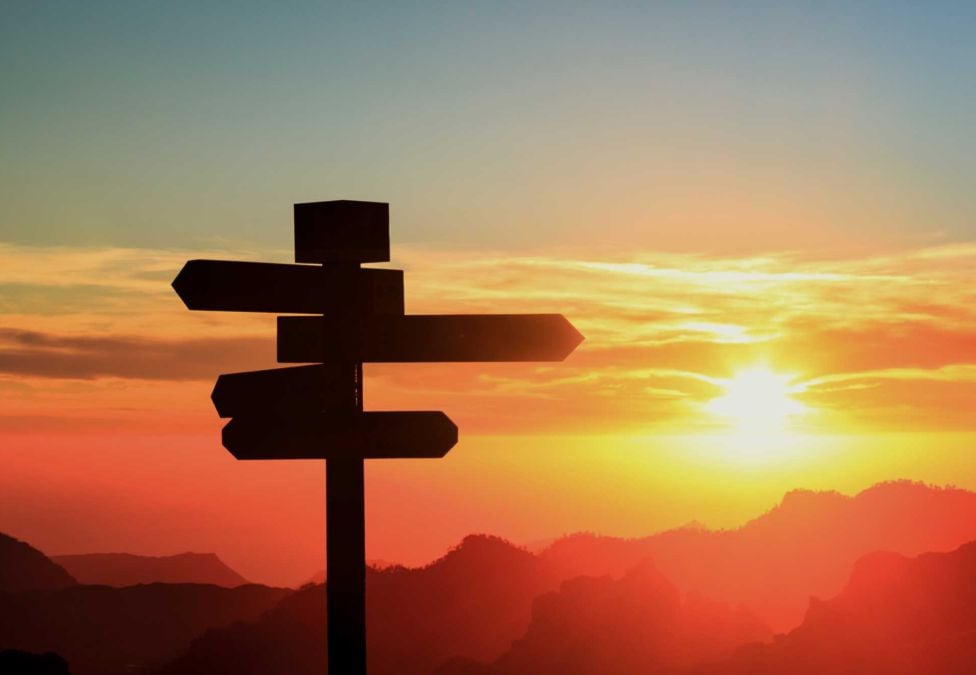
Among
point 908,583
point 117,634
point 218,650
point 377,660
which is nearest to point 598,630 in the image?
point 377,660

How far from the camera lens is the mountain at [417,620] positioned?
121m

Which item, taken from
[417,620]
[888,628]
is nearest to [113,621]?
[417,620]

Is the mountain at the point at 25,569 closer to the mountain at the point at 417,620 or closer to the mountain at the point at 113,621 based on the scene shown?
the mountain at the point at 113,621

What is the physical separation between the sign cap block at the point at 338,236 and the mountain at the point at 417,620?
109 metres

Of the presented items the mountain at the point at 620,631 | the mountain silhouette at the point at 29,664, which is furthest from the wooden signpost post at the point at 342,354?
the mountain at the point at 620,631

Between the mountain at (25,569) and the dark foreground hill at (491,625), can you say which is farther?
the mountain at (25,569)

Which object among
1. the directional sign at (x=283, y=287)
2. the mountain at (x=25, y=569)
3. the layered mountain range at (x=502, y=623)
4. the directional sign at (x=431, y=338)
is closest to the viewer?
the directional sign at (x=283, y=287)

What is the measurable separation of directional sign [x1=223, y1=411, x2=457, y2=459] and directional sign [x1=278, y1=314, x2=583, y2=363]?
0.50 m

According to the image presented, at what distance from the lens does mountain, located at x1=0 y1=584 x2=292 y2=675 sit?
116 m

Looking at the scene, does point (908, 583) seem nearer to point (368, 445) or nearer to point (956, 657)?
point (956, 657)

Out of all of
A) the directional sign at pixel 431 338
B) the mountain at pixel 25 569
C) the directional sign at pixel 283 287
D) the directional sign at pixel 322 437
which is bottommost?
the directional sign at pixel 322 437

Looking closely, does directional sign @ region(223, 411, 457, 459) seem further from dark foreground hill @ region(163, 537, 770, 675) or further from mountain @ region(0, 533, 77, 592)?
mountain @ region(0, 533, 77, 592)

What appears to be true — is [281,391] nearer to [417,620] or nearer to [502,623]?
[417,620]

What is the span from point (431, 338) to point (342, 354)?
754 mm
